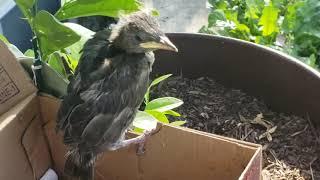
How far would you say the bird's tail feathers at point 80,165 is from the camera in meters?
1.43

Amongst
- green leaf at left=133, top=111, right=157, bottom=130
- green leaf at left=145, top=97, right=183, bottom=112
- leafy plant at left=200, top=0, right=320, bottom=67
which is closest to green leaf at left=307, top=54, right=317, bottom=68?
leafy plant at left=200, top=0, right=320, bottom=67

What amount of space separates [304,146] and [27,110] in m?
0.83

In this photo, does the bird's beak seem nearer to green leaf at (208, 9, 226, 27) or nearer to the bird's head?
the bird's head

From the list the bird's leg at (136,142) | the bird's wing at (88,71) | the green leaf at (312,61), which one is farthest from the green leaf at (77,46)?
the green leaf at (312,61)

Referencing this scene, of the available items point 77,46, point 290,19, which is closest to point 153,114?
point 77,46

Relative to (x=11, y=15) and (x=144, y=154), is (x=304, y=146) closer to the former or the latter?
(x=144, y=154)

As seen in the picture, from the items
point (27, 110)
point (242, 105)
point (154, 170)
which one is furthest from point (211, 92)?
point (27, 110)

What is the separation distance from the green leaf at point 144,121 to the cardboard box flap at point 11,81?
1.02ft

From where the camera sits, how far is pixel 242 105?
1.93 m

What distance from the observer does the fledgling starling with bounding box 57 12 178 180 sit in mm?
1304

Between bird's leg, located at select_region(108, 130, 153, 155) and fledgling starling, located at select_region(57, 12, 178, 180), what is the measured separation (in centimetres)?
4

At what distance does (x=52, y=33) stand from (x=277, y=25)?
3.10 ft

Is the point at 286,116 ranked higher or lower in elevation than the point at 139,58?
lower

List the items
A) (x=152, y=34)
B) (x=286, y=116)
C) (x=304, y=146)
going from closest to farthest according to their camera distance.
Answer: (x=152, y=34)
(x=304, y=146)
(x=286, y=116)
